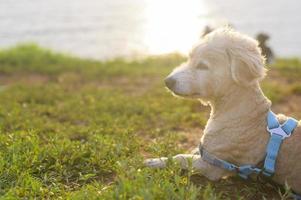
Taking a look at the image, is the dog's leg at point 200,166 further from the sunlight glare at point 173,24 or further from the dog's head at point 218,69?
the sunlight glare at point 173,24

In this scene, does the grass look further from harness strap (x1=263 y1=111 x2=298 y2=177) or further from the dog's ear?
the dog's ear

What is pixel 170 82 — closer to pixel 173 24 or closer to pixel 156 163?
pixel 156 163

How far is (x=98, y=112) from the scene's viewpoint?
7.68 meters

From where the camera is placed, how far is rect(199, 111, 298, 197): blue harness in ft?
14.2

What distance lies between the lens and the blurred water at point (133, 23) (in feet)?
45.9

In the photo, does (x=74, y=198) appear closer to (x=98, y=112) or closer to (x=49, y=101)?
(x=98, y=112)

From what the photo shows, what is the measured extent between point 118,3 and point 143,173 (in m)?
15.0

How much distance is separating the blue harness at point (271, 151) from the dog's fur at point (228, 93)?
0.18 ft

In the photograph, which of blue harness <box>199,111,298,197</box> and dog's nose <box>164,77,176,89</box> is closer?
blue harness <box>199,111,298,197</box>

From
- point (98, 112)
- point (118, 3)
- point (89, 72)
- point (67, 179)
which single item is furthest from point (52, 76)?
point (118, 3)

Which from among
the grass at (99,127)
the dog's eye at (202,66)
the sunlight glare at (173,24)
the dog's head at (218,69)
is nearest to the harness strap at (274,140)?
the grass at (99,127)

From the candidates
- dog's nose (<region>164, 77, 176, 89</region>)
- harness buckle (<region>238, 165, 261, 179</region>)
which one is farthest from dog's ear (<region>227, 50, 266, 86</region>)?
harness buckle (<region>238, 165, 261, 179</region>)

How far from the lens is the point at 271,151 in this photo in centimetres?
435

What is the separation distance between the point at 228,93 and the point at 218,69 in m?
0.22
